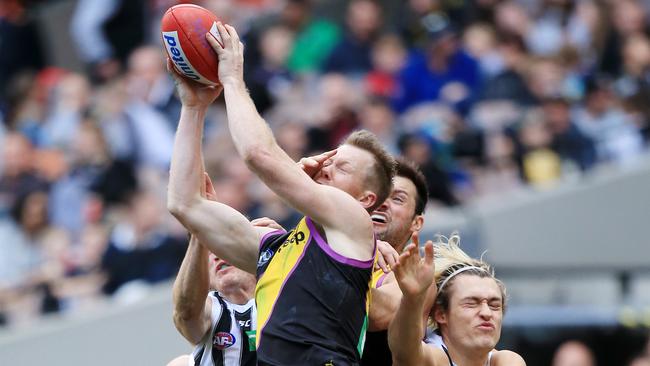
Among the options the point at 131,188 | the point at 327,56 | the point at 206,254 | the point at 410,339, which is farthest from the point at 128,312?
the point at 410,339

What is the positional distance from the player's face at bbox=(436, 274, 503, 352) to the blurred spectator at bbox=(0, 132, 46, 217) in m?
7.41

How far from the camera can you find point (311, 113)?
43.3 feet

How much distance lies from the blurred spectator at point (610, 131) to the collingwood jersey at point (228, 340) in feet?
24.4

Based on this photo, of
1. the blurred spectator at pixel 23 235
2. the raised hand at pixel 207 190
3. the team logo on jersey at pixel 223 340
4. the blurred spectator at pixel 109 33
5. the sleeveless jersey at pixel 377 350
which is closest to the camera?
the raised hand at pixel 207 190

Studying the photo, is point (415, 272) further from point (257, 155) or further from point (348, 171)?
point (257, 155)

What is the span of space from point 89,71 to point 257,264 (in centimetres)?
1062

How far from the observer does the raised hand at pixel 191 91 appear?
19.0 ft

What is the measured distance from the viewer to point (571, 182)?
13.0 metres

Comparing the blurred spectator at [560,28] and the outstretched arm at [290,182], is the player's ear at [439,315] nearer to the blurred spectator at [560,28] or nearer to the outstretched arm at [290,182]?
the outstretched arm at [290,182]

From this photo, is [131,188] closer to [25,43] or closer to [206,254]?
[25,43]

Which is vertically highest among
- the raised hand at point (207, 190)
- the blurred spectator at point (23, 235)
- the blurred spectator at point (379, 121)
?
the blurred spectator at point (379, 121)

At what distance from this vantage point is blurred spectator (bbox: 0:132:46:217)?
13.2 metres

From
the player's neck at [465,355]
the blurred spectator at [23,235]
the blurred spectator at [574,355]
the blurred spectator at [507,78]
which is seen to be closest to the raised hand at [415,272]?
the player's neck at [465,355]

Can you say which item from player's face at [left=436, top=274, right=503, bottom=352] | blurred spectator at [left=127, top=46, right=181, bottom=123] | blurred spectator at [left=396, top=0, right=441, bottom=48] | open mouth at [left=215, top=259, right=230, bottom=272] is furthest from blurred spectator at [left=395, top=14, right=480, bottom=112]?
player's face at [left=436, top=274, right=503, bottom=352]
